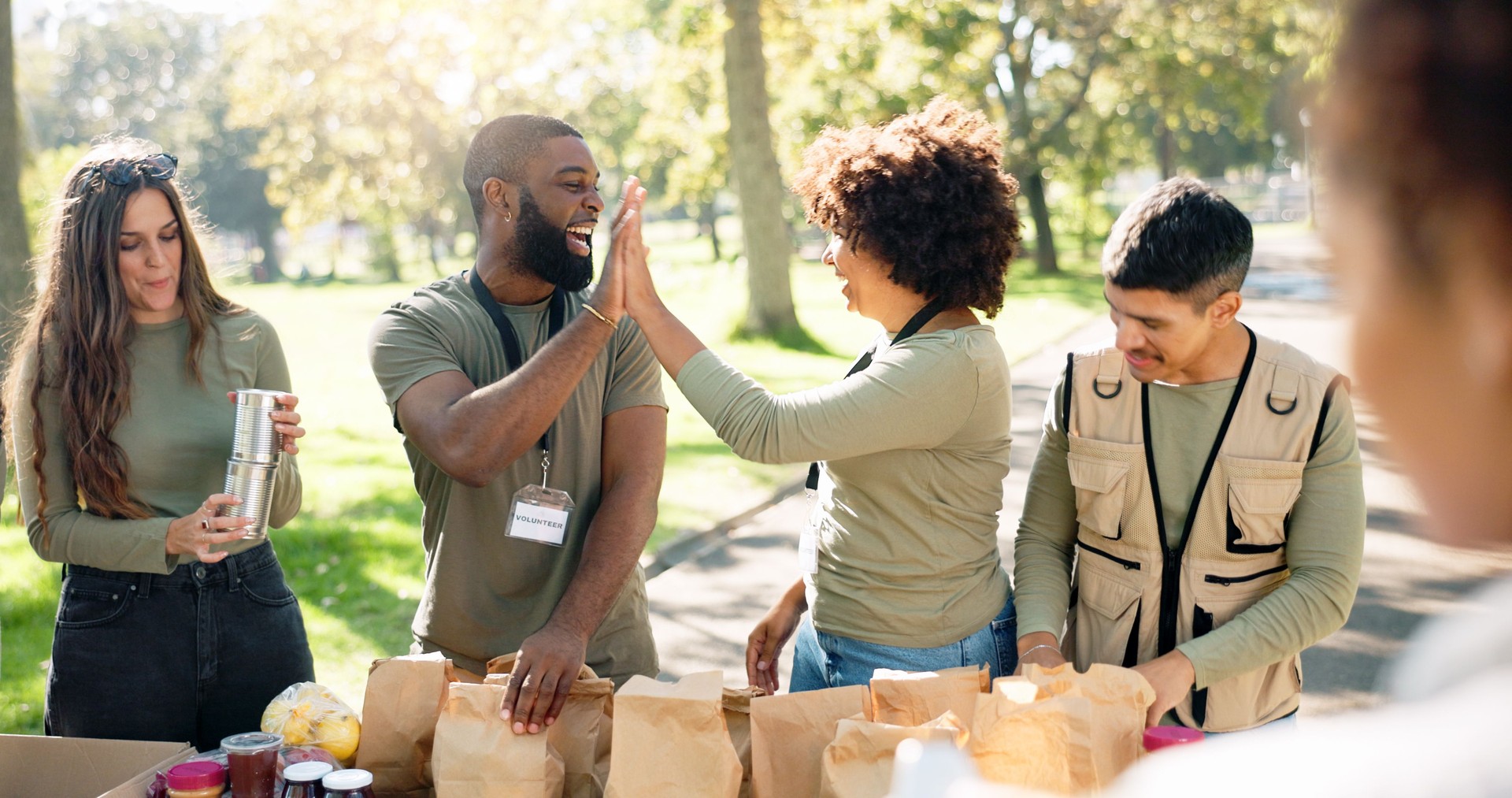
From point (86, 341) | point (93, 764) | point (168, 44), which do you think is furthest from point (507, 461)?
point (168, 44)

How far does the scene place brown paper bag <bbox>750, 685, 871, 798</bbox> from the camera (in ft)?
6.52

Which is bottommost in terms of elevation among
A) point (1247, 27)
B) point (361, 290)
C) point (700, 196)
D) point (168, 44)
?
point (361, 290)

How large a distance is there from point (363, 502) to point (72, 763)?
6971 millimetres

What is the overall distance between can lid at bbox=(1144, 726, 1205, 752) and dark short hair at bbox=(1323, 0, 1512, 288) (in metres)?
1.22

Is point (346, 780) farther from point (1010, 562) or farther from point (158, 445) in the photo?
point (1010, 562)

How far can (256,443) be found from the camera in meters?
2.25

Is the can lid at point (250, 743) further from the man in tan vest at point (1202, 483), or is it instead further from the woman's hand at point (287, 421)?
the man in tan vest at point (1202, 483)

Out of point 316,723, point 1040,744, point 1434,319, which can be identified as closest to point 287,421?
point 316,723

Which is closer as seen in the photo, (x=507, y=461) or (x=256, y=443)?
(x=256, y=443)

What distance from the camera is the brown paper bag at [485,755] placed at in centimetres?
196

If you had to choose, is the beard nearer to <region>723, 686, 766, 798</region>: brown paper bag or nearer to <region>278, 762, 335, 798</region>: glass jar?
<region>723, 686, 766, 798</region>: brown paper bag

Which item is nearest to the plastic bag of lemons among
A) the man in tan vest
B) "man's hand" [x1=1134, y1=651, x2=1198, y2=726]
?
the man in tan vest

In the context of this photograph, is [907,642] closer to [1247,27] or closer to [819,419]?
[819,419]

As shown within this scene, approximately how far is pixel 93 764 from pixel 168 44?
96.5 metres
